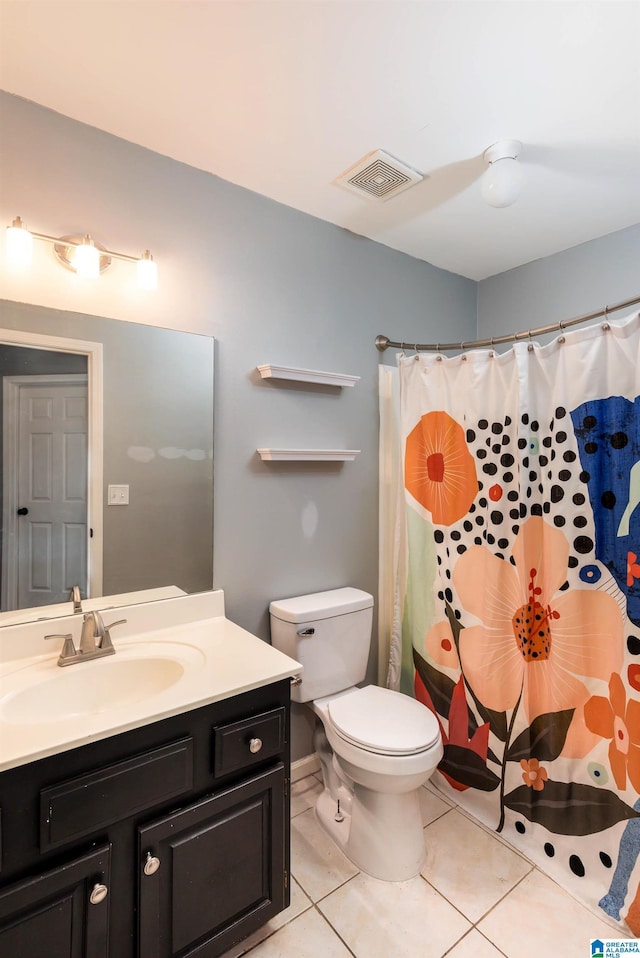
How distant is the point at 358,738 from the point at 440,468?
1.14m

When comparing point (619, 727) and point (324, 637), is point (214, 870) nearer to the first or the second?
point (324, 637)

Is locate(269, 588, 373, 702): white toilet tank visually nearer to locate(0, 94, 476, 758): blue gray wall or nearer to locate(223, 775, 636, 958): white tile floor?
locate(0, 94, 476, 758): blue gray wall

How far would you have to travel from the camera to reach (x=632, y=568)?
1499 mm

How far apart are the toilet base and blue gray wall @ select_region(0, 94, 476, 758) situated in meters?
0.45

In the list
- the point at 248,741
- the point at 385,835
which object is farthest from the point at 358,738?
the point at 248,741

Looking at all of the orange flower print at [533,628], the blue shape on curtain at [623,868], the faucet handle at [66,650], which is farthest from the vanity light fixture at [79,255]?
→ the blue shape on curtain at [623,868]

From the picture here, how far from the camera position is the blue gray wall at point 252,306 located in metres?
1.43

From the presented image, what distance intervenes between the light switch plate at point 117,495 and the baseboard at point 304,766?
136 centimetres

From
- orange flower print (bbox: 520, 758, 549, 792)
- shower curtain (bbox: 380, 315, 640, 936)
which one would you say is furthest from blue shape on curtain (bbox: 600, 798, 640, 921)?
orange flower print (bbox: 520, 758, 549, 792)

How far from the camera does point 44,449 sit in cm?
141

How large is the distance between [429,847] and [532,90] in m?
2.52

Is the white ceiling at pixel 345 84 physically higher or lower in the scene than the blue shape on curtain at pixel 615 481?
higher

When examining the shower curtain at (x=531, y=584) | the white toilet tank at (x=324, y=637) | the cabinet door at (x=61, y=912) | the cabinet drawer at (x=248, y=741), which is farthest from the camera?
the white toilet tank at (x=324, y=637)

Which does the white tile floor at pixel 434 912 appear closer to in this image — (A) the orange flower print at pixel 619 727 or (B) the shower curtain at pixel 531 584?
(B) the shower curtain at pixel 531 584
